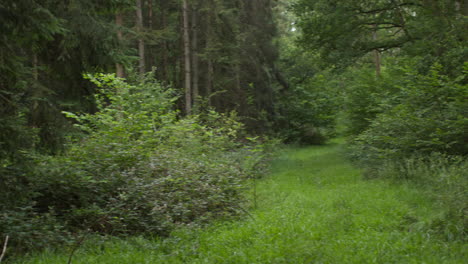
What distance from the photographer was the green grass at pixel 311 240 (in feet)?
17.1

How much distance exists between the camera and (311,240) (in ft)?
19.3

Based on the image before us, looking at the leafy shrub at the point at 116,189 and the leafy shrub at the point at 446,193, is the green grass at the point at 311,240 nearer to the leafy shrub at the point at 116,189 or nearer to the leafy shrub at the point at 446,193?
the leafy shrub at the point at 446,193

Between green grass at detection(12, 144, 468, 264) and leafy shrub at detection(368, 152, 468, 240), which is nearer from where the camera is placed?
green grass at detection(12, 144, 468, 264)

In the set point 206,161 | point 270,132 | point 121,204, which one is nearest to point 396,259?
point 121,204

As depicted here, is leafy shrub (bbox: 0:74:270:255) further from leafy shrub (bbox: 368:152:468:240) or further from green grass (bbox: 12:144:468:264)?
leafy shrub (bbox: 368:152:468:240)

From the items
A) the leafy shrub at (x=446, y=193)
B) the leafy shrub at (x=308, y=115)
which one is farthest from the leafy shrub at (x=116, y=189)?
the leafy shrub at (x=308, y=115)

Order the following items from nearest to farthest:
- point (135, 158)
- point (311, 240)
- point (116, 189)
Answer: point (311, 240)
point (116, 189)
point (135, 158)

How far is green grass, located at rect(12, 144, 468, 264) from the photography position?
521 centimetres

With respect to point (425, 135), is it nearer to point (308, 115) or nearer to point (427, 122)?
point (427, 122)

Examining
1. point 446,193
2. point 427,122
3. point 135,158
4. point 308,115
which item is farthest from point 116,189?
point 308,115

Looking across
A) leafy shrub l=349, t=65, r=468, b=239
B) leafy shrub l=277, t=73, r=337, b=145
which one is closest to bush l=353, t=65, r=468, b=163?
leafy shrub l=349, t=65, r=468, b=239

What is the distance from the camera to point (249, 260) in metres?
5.22

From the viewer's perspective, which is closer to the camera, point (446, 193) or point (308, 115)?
point (446, 193)

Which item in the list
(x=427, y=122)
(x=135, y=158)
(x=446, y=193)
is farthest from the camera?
(x=427, y=122)
